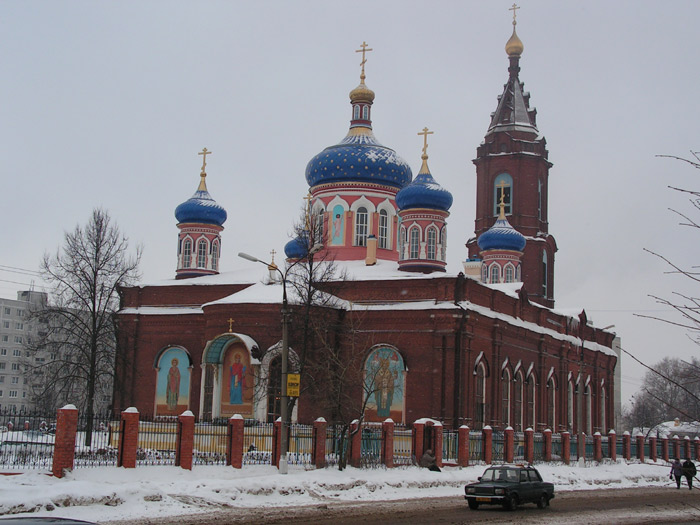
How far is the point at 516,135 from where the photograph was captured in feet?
157

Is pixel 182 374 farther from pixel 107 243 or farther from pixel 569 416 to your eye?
pixel 569 416

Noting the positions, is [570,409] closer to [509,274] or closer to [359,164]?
[509,274]

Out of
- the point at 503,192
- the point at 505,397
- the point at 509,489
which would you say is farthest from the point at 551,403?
the point at 509,489

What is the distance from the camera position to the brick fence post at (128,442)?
18.7m

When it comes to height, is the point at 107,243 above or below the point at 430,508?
above

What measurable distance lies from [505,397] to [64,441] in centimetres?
2011

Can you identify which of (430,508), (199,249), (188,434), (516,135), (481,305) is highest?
(516,135)

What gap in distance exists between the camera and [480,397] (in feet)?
105

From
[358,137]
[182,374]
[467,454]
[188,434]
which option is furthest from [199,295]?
[188,434]

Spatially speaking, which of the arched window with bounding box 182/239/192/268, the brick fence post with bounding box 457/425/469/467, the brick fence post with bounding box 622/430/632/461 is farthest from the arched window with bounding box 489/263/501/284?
the brick fence post with bounding box 457/425/469/467

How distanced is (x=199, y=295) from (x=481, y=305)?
10468mm

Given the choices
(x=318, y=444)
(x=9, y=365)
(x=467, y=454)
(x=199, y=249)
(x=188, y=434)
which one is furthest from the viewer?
(x=9, y=365)

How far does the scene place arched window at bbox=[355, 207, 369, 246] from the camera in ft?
122

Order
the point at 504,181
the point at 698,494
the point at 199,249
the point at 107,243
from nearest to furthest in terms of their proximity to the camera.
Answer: the point at 698,494 < the point at 107,243 < the point at 199,249 < the point at 504,181
